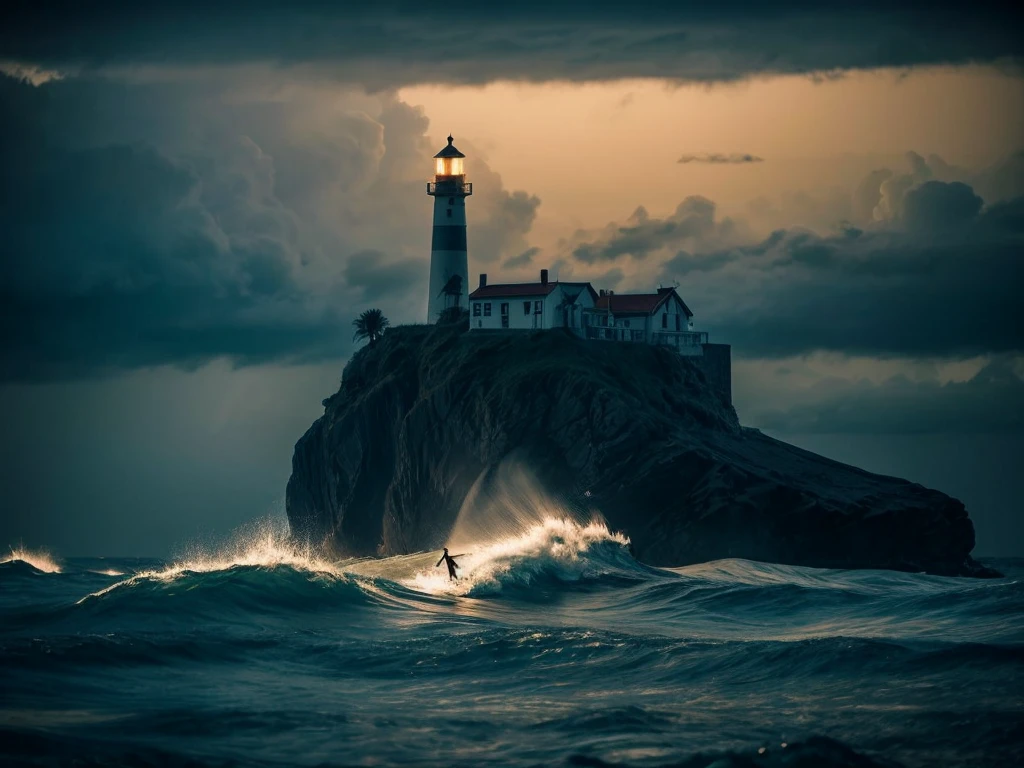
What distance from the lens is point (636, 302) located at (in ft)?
297

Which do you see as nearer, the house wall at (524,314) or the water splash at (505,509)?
the water splash at (505,509)

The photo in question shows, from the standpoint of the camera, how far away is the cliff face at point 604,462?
72438 mm

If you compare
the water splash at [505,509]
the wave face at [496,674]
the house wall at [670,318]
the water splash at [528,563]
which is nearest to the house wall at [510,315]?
the house wall at [670,318]

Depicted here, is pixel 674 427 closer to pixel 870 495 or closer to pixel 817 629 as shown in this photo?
pixel 870 495

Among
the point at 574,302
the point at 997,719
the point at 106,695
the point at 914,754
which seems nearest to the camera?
the point at 914,754

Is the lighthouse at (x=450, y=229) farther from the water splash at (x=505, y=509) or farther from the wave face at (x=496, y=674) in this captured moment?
the wave face at (x=496, y=674)

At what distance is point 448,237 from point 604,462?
22006mm

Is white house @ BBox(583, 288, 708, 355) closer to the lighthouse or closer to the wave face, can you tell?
the lighthouse

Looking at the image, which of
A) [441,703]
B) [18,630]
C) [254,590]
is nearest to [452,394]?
[254,590]

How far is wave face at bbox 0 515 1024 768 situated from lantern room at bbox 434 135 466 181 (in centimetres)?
4589

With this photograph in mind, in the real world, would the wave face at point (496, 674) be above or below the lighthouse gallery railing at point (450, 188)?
below

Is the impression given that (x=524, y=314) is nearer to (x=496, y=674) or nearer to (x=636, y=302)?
(x=636, y=302)

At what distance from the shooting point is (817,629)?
39656 mm

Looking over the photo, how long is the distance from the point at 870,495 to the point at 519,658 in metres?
46.9
